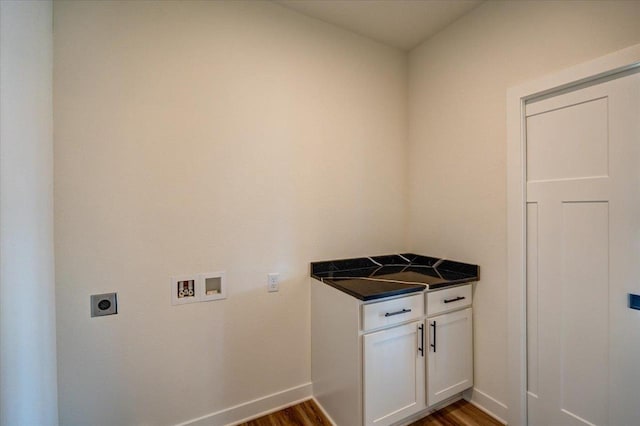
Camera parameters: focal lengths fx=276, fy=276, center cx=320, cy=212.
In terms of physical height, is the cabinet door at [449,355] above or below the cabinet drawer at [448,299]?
below

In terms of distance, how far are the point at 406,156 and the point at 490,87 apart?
80 centimetres

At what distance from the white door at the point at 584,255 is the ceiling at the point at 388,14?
0.92m

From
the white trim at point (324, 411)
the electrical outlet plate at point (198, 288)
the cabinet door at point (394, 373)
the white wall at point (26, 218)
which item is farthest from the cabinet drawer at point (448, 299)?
the white wall at point (26, 218)

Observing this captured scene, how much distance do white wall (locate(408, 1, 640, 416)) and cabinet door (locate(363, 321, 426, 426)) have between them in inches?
21.5

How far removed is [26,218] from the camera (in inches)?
42.8

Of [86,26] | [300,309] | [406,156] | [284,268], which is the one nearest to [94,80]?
[86,26]

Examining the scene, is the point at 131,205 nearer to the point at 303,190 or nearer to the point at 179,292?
the point at 179,292

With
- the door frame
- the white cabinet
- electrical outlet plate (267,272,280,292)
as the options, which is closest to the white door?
the door frame

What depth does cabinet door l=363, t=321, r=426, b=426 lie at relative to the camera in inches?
60.4

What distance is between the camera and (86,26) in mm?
1405

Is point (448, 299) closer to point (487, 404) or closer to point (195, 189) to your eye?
point (487, 404)

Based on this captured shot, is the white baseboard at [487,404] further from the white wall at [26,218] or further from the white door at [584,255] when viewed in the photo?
the white wall at [26,218]

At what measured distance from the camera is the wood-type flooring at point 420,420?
177 cm

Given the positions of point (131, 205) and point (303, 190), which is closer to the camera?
point (131, 205)
